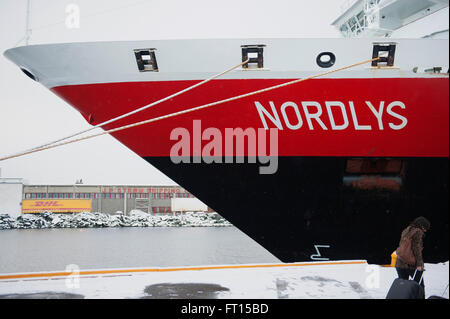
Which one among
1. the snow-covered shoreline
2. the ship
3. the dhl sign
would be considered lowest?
the snow-covered shoreline

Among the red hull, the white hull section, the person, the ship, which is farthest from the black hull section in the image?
the white hull section

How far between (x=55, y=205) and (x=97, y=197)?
3490 millimetres

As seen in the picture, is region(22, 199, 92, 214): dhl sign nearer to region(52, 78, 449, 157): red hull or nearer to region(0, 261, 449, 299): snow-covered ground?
region(0, 261, 449, 299): snow-covered ground

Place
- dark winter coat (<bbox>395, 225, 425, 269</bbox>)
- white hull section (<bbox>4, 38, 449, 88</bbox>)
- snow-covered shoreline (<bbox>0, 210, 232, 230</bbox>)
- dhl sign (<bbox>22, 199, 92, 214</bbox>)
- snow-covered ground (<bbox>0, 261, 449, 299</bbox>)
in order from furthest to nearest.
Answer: snow-covered shoreline (<bbox>0, 210, 232, 230</bbox>), dhl sign (<bbox>22, 199, 92, 214</bbox>), snow-covered ground (<bbox>0, 261, 449, 299</bbox>), white hull section (<bbox>4, 38, 449, 88</bbox>), dark winter coat (<bbox>395, 225, 425, 269</bbox>)

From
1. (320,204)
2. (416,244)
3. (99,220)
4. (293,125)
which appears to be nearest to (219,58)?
(293,125)

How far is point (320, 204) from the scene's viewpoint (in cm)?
394

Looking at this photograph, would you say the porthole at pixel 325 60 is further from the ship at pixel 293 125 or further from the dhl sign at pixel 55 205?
the dhl sign at pixel 55 205

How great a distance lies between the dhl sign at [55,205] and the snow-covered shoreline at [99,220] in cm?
220

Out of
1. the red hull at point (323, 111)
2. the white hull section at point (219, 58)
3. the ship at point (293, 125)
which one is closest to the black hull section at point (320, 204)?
the ship at point (293, 125)

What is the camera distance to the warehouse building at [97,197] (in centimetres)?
1594

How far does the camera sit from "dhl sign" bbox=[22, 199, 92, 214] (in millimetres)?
15373

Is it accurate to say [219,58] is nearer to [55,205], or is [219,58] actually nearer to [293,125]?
[293,125]

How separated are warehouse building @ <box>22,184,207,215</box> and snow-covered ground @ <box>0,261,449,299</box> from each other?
1270 cm
